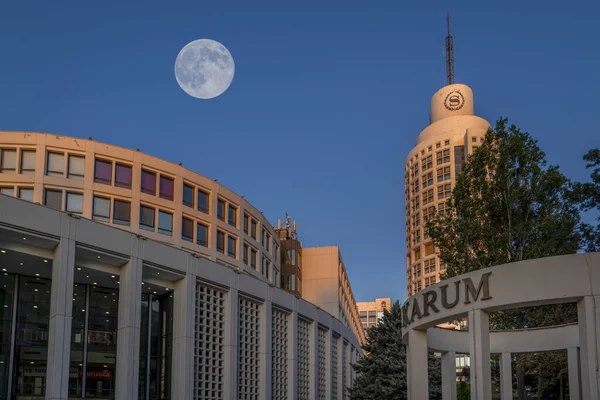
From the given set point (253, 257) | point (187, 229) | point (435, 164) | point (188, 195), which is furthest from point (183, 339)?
point (435, 164)

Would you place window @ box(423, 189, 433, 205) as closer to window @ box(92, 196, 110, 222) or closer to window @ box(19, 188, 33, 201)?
window @ box(92, 196, 110, 222)

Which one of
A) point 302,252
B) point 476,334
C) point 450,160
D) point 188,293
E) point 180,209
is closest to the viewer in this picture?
point 476,334

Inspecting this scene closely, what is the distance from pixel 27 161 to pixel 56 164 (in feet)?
5.97

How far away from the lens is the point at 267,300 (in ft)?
152

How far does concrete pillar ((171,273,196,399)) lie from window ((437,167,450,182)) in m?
90.2

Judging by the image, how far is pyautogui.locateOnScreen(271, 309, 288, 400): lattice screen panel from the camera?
47.4m

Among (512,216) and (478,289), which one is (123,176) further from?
(478,289)

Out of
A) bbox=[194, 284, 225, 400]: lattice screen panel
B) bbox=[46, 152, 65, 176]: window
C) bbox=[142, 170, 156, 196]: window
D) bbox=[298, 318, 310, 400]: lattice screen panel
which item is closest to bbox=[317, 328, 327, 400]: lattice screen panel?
bbox=[298, 318, 310, 400]: lattice screen panel

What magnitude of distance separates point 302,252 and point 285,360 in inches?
1525

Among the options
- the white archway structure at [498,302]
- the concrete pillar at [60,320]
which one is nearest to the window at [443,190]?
the concrete pillar at [60,320]

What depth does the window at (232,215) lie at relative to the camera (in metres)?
58.8

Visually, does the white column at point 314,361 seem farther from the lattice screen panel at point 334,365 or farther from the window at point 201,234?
the window at point 201,234

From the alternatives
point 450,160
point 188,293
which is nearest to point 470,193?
point 188,293

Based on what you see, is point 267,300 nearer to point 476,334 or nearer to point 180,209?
point 180,209
